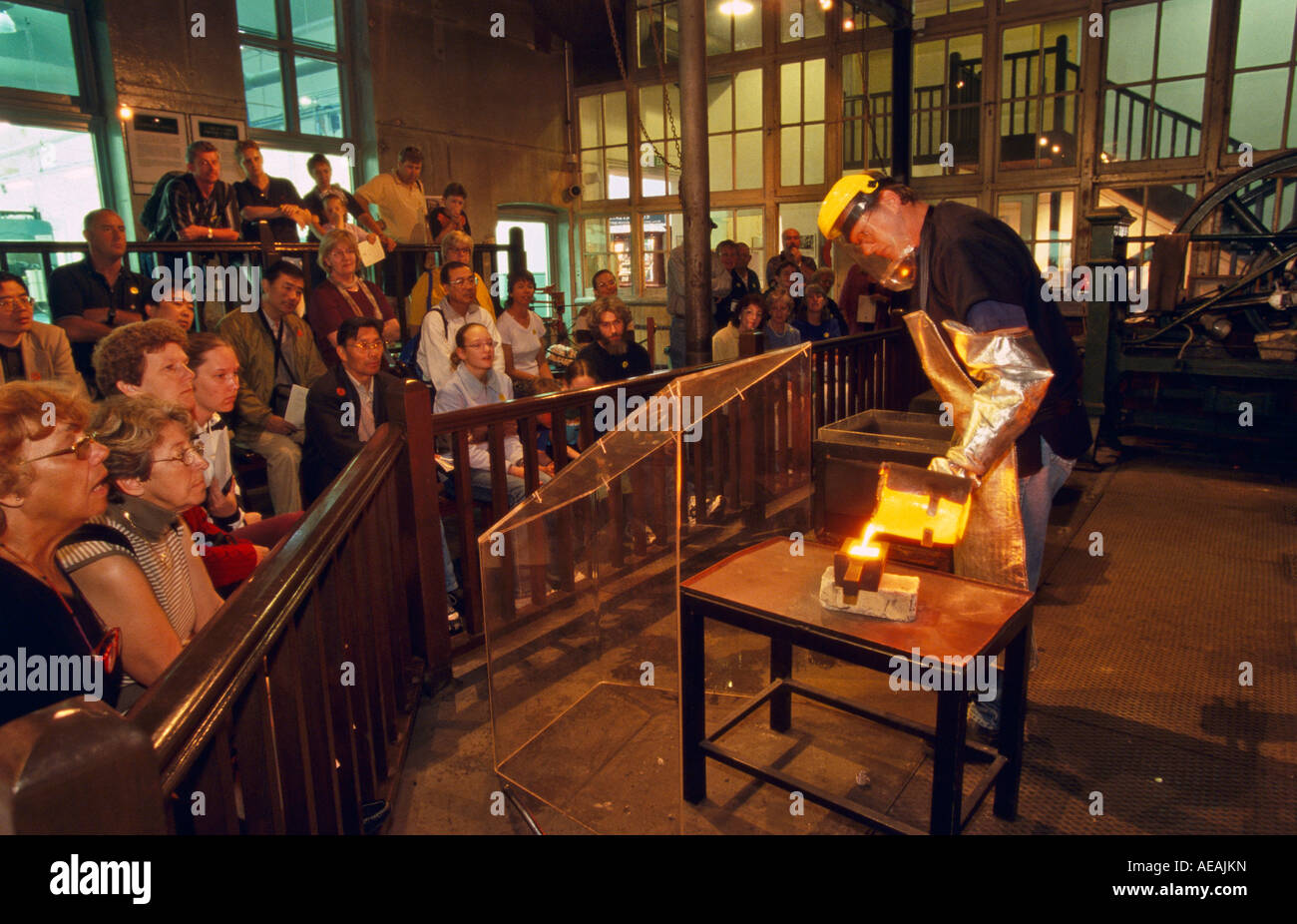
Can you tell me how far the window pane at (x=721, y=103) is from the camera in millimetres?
14742

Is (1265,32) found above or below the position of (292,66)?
below

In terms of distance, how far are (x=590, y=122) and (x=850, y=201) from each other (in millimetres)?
14698

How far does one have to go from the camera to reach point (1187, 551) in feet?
16.1

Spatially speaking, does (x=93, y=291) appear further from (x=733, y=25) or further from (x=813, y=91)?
(x=733, y=25)

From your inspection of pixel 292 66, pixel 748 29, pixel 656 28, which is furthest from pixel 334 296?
pixel 656 28

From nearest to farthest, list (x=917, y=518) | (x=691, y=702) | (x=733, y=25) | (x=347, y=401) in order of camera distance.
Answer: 1. (x=917, y=518)
2. (x=691, y=702)
3. (x=347, y=401)
4. (x=733, y=25)

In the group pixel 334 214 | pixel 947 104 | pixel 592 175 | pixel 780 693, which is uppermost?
pixel 947 104

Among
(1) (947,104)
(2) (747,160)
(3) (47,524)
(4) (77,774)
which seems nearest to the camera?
(4) (77,774)

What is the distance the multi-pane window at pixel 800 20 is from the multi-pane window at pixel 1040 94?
3.02 meters

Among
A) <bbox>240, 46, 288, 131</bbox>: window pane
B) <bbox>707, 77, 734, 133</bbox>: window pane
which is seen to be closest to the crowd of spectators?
<bbox>240, 46, 288, 131</bbox>: window pane

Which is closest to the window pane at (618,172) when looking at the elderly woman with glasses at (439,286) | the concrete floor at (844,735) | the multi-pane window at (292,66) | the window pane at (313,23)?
the multi-pane window at (292,66)

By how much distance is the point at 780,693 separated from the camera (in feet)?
10.3

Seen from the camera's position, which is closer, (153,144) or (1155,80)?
(153,144)
